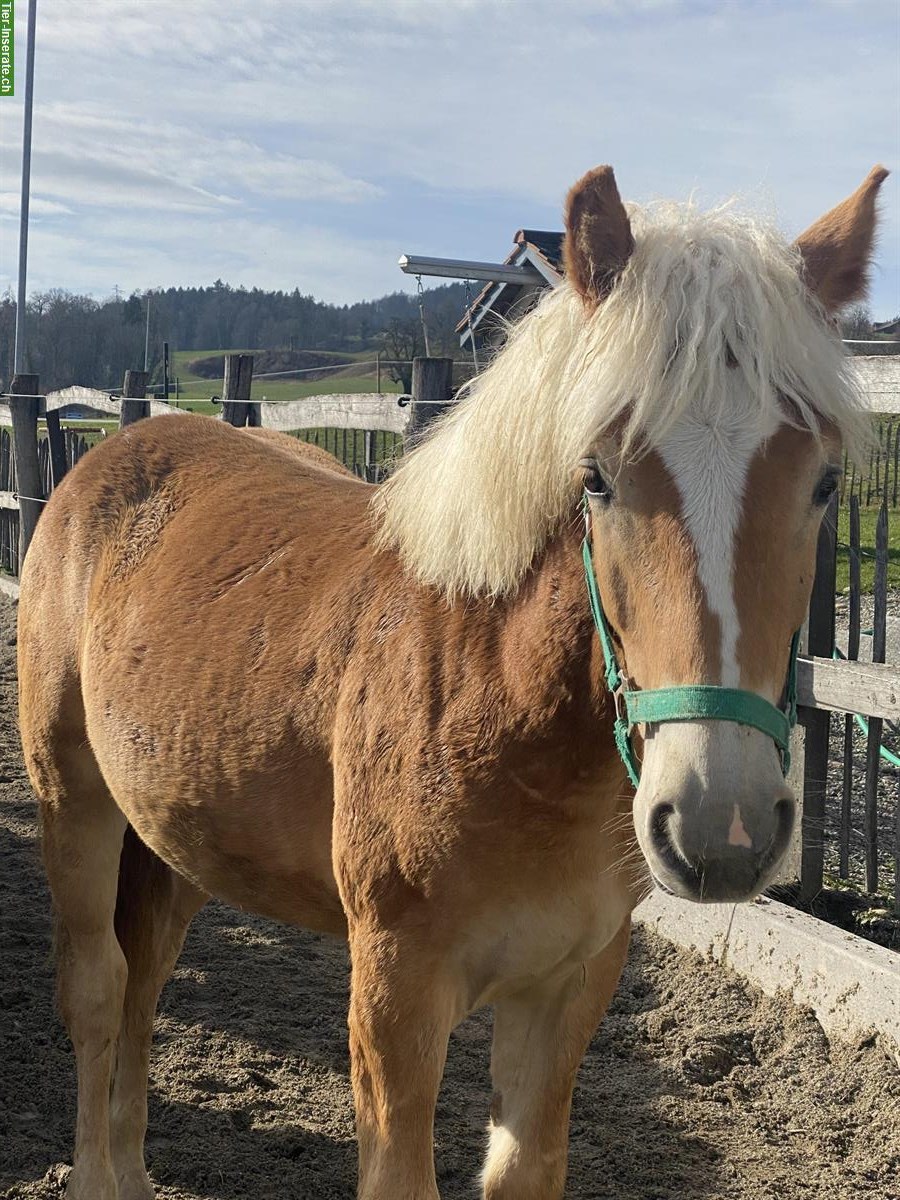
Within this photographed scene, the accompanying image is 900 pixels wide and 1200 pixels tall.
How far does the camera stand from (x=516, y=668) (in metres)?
1.92

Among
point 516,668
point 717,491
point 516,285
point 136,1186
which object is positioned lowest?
point 136,1186

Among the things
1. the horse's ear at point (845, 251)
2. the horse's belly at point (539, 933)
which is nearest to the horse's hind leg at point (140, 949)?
the horse's belly at point (539, 933)

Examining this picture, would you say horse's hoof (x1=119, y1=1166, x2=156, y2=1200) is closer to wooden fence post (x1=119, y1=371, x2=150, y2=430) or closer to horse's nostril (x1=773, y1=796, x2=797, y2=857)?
horse's nostril (x1=773, y1=796, x2=797, y2=857)

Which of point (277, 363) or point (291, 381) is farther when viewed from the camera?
point (277, 363)

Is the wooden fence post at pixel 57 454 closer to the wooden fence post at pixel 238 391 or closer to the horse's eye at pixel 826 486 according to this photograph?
the wooden fence post at pixel 238 391

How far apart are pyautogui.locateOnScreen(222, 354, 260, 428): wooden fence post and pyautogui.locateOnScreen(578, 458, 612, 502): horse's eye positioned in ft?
19.3

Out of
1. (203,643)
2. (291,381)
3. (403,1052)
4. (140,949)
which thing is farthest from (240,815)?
(291,381)

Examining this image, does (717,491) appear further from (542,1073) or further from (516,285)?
(516,285)

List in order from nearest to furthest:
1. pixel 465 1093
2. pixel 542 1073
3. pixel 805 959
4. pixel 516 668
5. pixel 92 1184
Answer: pixel 516 668 < pixel 542 1073 < pixel 92 1184 < pixel 465 1093 < pixel 805 959

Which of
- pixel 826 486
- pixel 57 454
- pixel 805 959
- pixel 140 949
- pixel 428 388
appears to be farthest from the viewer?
pixel 57 454

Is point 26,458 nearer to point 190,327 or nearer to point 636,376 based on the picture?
point 636,376

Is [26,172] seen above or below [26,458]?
above

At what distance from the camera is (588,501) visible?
1.72 meters

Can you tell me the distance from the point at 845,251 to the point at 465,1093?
2.57 m
